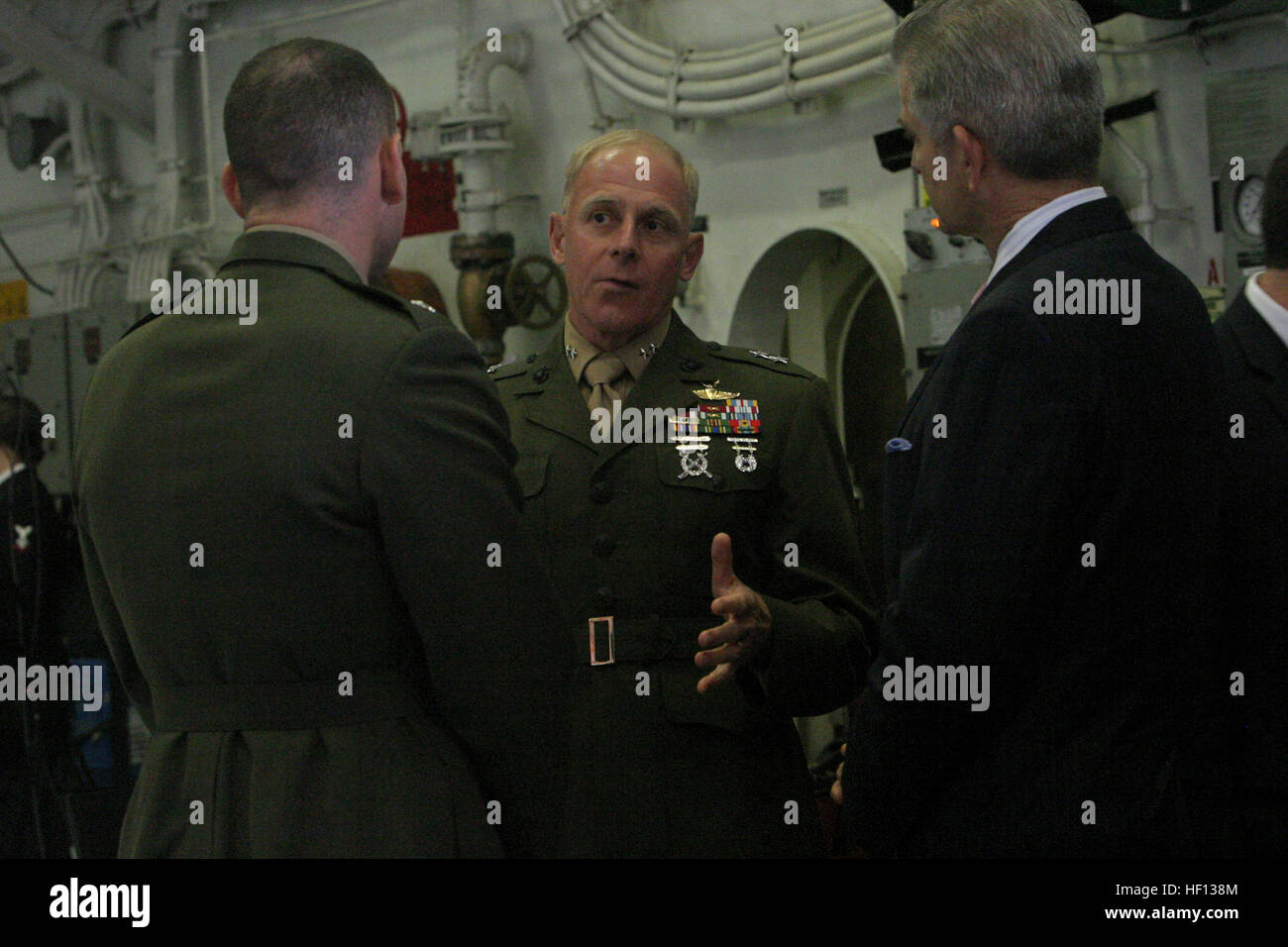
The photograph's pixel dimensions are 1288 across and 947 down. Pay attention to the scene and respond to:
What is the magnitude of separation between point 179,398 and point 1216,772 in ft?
3.88

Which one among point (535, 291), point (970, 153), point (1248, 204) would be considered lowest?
point (970, 153)

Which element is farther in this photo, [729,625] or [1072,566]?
[729,625]

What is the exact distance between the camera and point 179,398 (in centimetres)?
139

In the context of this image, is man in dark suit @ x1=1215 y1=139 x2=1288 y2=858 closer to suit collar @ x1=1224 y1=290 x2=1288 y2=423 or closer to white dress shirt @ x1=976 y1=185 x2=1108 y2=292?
suit collar @ x1=1224 y1=290 x2=1288 y2=423

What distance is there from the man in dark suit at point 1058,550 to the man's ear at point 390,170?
652 millimetres

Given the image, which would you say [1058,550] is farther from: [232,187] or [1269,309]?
[232,187]

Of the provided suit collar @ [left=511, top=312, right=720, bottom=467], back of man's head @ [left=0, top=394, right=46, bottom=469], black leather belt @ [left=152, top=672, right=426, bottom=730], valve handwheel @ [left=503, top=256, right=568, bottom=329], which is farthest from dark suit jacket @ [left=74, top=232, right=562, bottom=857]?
valve handwheel @ [left=503, top=256, right=568, bottom=329]

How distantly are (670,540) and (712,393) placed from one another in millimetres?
260

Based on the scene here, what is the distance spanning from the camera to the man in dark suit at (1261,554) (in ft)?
4.94

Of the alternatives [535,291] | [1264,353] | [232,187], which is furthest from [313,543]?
[535,291]

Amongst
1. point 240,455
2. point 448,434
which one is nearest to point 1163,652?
point 448,434

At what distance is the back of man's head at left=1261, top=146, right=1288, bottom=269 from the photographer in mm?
1643

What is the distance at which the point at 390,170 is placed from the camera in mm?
1505
